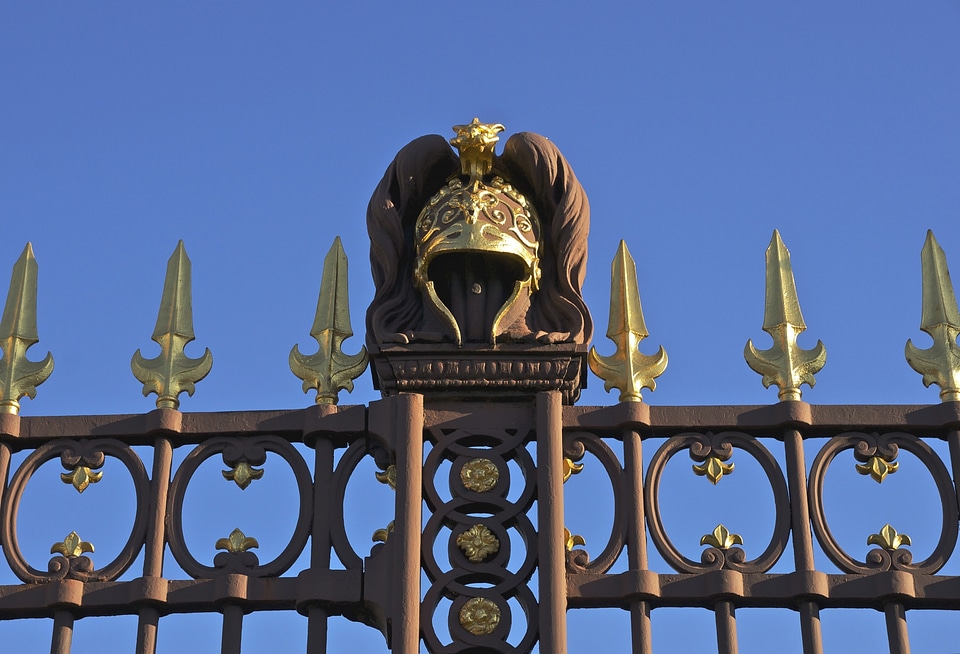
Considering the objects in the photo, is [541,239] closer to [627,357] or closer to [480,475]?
[627,357]

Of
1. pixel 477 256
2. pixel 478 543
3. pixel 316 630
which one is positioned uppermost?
pixel 477 256

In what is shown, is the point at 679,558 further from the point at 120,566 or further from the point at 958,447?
the point at 120,566

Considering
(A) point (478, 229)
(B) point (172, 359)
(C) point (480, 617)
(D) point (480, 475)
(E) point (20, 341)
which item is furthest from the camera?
(E) point (20, 341)

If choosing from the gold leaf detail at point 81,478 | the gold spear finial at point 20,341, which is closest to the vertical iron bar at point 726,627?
the gold leaf detail at point 81,478

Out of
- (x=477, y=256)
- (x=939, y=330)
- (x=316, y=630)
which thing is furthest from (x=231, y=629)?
(x=939, y=330)

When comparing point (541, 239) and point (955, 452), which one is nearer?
point (955, 452)

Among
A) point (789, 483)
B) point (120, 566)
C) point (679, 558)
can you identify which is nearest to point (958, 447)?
point (789, 483)

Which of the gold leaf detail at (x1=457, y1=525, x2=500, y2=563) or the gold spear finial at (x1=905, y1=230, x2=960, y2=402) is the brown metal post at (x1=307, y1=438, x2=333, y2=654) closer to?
the gold leaf detail at (x1=457, y1=525, x2=500, y2=563)

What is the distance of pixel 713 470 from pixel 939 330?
4.37 ft

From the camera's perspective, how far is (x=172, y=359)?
10258mm

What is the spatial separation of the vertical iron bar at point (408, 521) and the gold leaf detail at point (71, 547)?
4.74ft

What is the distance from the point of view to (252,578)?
9688mm

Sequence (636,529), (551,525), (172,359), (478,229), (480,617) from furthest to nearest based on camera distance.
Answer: (172,359) → (478,229) → (636,529) → (551,525) → (480,617)

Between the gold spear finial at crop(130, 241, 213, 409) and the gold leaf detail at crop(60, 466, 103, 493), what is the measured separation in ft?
1.44
